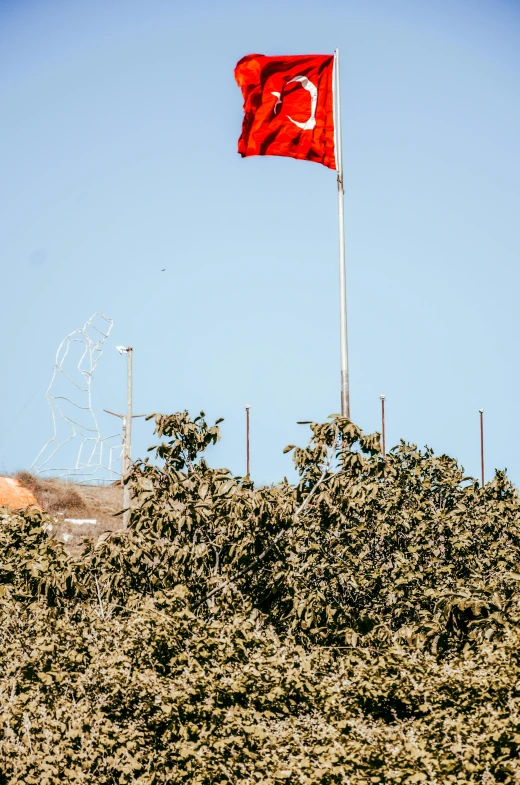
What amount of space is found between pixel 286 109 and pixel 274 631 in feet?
29.2

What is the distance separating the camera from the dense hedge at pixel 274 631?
26.7ft

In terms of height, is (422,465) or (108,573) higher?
(422,465)

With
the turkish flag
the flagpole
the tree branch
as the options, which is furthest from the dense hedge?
the turkish flag

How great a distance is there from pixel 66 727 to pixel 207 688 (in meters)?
1.42

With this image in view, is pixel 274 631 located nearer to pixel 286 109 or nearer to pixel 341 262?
pixel 341 262

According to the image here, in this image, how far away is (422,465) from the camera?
13.5m

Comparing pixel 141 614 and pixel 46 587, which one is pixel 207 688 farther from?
pixel 46 587

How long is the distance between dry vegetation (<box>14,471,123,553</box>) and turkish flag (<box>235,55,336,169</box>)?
86.2 ft

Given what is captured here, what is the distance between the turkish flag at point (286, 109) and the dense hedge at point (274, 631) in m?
5.70

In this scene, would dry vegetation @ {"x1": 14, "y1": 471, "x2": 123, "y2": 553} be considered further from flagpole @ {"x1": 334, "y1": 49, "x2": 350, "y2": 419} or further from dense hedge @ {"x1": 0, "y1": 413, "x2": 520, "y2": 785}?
dense hedge @ {"x1": 0, "y1": 413, "x2": 520, "y2": 785}

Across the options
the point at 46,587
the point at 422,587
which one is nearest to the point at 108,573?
the point at 46,587

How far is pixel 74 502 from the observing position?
46.9m

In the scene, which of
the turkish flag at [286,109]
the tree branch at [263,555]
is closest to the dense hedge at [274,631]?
the tree branch at [263,555]

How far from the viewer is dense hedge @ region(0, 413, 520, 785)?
26.7 ft
